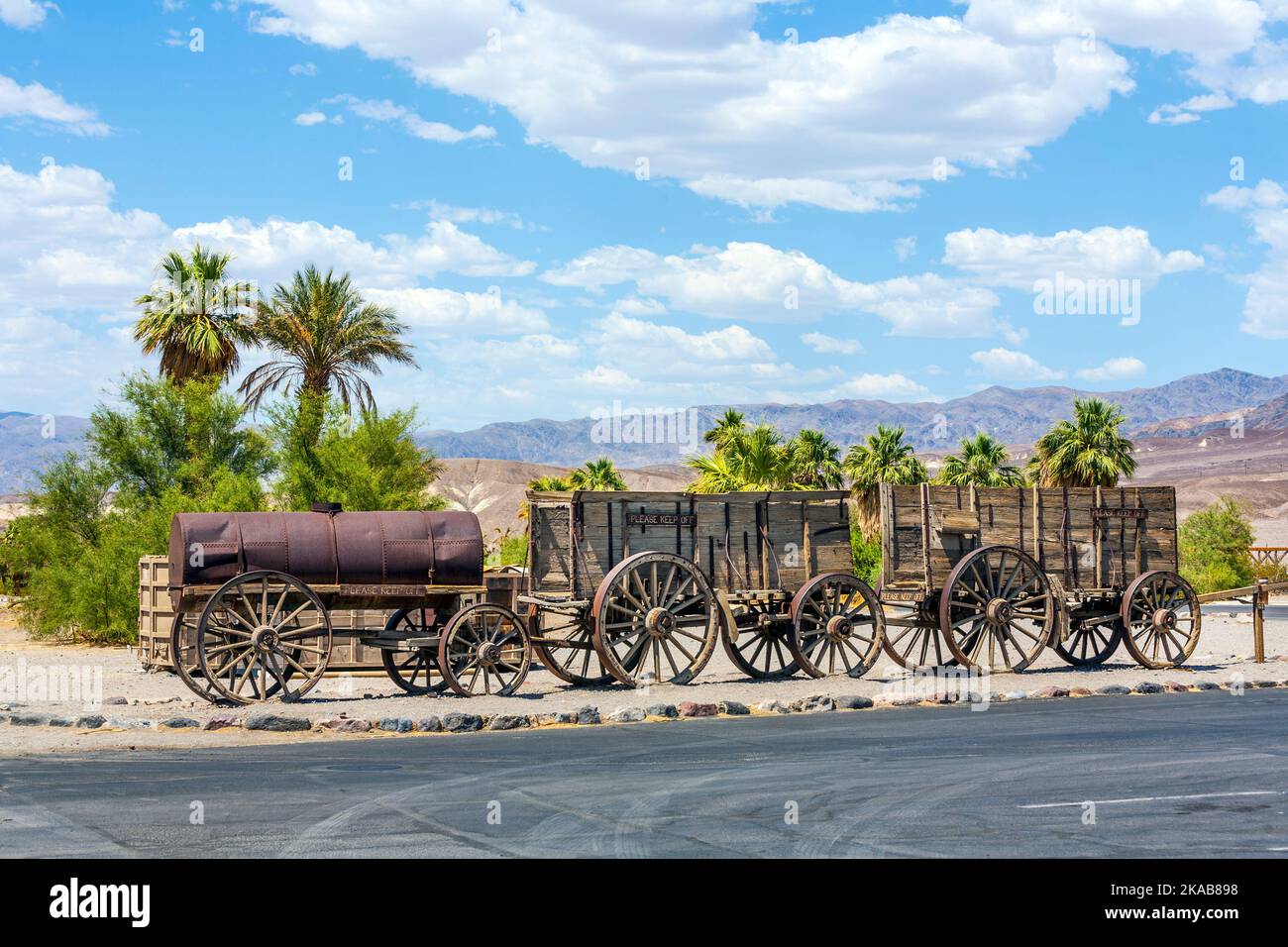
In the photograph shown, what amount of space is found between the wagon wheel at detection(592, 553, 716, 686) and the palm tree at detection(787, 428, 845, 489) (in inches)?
1353

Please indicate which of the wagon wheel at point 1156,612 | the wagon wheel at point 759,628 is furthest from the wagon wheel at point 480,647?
the wagon wheel at point 1156,612

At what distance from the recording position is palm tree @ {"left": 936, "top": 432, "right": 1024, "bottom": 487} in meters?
59.0

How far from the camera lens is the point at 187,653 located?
2125 cm

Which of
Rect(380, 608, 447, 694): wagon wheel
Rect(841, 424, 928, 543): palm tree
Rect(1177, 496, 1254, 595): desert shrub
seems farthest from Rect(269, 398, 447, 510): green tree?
Rect(1177, 496, 1254, 595): desert shrub

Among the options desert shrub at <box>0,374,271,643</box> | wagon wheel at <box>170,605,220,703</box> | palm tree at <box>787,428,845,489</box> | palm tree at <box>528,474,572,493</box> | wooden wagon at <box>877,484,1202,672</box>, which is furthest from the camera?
palm tree at <box>787,428,845,489</box>

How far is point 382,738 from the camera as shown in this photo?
15.7 metres

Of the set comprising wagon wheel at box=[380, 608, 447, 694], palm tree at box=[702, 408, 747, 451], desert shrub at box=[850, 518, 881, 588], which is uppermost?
palm tree at box=[702, 408, 747, 451]

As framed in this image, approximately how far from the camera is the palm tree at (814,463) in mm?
55969

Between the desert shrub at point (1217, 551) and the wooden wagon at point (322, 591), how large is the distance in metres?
43.0

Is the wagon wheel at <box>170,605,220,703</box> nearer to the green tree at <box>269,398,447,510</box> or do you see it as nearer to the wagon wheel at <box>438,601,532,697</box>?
the wagon wheel at <box>438,601,532,697</box>

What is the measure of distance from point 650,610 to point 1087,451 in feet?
129
